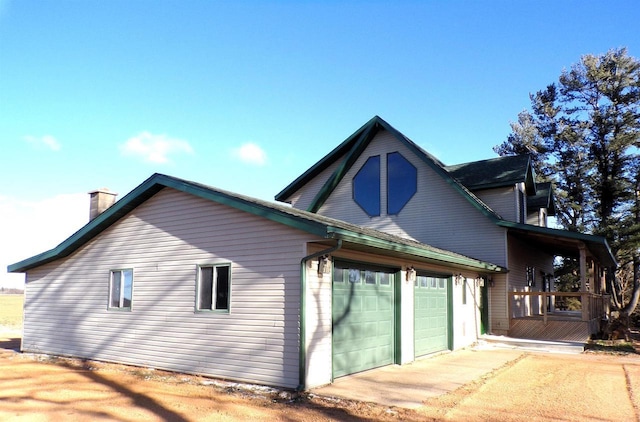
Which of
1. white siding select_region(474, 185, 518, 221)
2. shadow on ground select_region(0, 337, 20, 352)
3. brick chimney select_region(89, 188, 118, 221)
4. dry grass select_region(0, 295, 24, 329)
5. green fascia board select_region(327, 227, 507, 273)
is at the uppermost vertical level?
white siding select_region(474, 185, 518, 221)

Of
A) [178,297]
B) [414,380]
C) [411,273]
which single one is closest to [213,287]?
[178,297]

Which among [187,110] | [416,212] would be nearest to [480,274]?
[416,212]

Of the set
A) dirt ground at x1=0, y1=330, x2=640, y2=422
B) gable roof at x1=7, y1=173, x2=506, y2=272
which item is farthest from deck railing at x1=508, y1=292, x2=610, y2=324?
dirt ground at x1=0, y1=330, x2=640, y2=422

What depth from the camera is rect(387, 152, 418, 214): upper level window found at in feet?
64.1

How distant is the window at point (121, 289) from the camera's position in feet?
37.7

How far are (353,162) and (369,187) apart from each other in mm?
1277

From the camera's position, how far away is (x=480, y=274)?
17.2m

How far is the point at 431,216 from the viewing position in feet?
62.4

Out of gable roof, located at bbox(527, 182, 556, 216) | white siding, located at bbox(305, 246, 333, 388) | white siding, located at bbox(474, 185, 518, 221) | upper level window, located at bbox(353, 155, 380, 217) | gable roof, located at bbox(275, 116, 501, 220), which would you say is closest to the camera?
white siding, located at bbox(305, 246, 333, 388)

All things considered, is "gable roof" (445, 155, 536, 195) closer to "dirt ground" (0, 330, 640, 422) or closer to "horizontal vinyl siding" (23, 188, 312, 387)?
"dirt ground" (0, 330, 640, 422)

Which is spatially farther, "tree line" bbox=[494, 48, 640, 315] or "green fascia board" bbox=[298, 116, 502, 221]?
"tree line" bbox=[494, 48, 640, 315]

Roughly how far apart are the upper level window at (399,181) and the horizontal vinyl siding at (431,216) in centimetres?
16

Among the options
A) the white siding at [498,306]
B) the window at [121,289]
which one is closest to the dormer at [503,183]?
the white siding at [498,306]

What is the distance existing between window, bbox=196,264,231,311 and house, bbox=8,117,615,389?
0.02 meters
